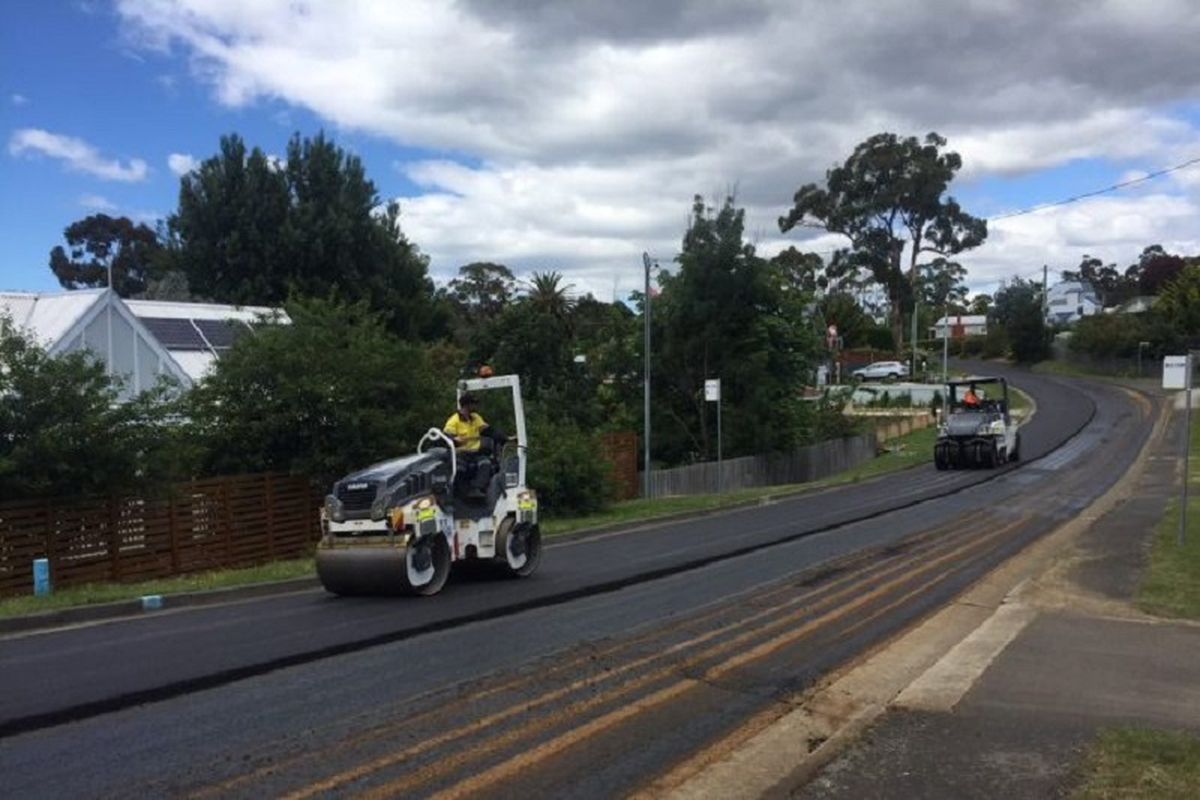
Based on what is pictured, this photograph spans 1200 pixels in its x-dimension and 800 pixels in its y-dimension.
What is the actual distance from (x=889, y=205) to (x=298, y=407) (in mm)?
72466

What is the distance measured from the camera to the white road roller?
11797mm

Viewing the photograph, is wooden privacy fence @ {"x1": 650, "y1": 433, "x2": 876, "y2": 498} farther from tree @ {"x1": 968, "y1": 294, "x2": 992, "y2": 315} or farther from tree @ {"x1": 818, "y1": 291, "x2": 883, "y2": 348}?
tree @ {"x1": 968, "y1": 294, "x2": 992, "y2": 315}

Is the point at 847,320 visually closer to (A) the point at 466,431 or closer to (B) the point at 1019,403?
(B) the point at 1019,403

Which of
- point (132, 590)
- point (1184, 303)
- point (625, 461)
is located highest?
point (1184, 303)

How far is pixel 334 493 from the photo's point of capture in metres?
12.1

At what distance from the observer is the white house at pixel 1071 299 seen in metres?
152

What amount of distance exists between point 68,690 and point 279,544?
12.0m

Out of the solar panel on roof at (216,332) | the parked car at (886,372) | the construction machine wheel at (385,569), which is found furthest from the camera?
the parked car at (886,372)

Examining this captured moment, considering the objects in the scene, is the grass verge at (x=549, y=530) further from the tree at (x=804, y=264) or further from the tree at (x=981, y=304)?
the tree at (x=981, y=304)

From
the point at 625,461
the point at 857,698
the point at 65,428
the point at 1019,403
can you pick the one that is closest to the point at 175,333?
the point at 625,461

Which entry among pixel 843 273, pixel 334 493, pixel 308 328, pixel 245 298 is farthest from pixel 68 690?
pixel 843 273

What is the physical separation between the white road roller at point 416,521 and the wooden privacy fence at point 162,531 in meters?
5.24

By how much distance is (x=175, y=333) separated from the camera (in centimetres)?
3197

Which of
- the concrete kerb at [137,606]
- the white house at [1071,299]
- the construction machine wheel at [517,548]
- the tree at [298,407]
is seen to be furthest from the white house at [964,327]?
the concrete kerb at [137,606]
